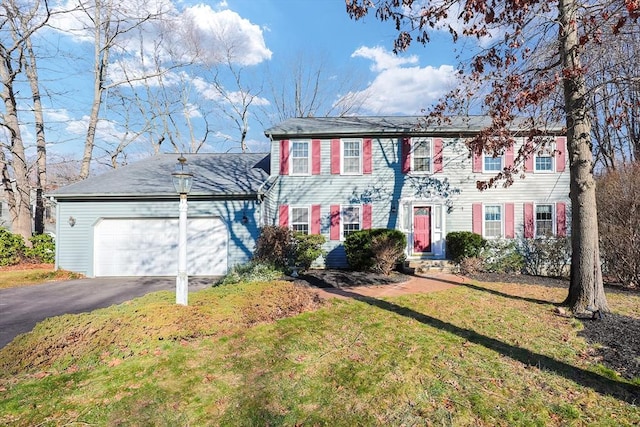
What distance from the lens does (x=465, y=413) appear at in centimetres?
296

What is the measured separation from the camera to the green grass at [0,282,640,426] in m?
2.89

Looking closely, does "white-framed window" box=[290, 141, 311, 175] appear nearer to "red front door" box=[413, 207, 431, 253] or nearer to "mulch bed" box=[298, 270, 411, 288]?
"mulch bed" box=[298, 270, 411, 288]

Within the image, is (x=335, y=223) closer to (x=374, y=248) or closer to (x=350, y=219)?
(x=350, y=219)

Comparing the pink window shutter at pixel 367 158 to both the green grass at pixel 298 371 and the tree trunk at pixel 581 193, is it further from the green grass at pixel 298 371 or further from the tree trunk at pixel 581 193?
the green grass at pixel 298 371

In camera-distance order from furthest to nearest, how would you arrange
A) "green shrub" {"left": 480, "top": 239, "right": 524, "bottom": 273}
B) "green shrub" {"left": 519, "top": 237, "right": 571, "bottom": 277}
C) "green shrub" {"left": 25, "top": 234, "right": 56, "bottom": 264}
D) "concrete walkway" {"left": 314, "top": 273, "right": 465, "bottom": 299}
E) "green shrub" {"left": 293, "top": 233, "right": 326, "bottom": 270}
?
"green shrub" {"left": 25, "top": 234, "right": 56, "bottom": 264}
"green shrub" {"left": 480, "top": 239, "right": 524, "bottom": 273}
"green shrub" {"left": 519, "top": 237, "right": 571, "bottom": 277}
"green shrub" {"left": 293, "top": 233, "right": 326, "bottom": 270}
"concrete walkway" {"left": 314, "top": 273, "right": 465, "bottom": 299}

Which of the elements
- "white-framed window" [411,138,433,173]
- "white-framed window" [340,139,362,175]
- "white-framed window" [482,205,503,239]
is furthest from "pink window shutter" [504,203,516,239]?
"white-framed window" [340,139,362,175]

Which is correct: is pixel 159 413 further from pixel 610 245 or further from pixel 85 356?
pixel 610 245

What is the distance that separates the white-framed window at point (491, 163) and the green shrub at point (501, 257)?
8.99ft

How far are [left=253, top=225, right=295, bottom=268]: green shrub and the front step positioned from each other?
163 inches

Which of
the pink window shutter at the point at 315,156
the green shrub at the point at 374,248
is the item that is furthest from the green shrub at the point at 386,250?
the pink window shutter at the point at 315,156

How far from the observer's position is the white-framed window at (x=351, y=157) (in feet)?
40.5

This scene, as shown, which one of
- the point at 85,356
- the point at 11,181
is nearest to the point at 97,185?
the point at 11,181

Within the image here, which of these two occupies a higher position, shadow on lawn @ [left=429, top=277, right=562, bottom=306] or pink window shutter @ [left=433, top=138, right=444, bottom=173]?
pink window shutter @ [left=433, top=138, right=444, bottom=173]

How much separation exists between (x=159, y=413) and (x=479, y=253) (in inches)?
431
